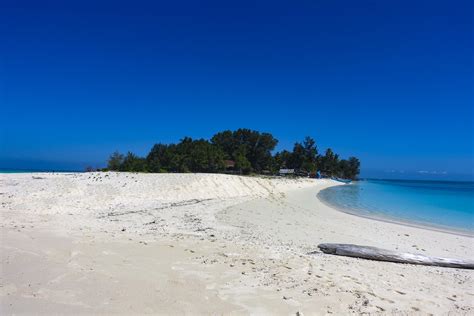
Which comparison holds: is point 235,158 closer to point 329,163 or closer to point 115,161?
point 115,161

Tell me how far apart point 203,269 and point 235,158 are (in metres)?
57.5

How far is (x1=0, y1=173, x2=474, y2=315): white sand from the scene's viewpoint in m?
4.58

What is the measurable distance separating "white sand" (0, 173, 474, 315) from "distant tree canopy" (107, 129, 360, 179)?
2847 centimetres

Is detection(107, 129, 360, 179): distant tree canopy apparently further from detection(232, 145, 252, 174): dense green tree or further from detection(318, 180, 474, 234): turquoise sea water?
detection(318, 180, 474, 234): turquoise sea water

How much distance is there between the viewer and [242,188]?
2711 centimetres

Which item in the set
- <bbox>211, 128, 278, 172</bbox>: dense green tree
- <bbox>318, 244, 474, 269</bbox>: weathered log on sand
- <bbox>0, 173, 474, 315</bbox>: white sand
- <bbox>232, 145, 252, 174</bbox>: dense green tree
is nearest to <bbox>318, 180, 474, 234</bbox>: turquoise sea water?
<bbox>0, 173, 474, 315</bbox>: white sand

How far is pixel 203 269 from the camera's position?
6.06 metres

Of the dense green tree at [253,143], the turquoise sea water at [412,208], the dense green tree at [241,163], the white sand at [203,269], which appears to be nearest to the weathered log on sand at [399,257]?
the white sand at [203,269]

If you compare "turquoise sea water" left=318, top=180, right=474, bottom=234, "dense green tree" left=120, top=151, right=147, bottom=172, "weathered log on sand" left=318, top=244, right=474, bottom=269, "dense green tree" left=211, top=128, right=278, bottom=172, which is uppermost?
"dense green tree" left=211, top=128, right=278, bottom=172

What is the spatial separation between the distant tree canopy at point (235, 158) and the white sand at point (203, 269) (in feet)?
93.4

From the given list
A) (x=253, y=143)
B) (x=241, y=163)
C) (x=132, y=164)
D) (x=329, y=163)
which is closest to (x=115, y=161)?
(x=132, y=164)

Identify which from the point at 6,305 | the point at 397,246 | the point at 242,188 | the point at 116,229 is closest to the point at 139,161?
the point at 242,188

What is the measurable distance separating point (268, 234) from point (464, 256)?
18.6 feet

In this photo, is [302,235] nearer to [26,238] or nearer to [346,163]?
[26,238]
